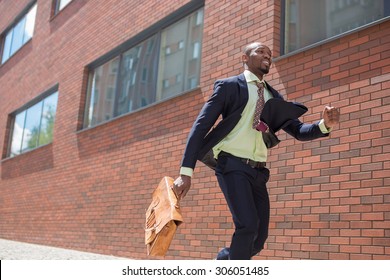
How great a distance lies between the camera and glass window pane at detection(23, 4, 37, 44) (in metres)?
15.0

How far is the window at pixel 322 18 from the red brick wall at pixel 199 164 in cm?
18

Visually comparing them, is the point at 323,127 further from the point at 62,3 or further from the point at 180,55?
the point at 62,3

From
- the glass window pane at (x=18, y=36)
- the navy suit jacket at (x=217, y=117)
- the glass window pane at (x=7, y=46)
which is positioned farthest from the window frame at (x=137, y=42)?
the glass window pane at (x=7, y=46)

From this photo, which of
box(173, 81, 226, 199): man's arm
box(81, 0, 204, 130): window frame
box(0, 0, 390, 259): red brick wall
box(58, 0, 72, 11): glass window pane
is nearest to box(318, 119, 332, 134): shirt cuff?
box(173, 81, 226, 199): man's arm

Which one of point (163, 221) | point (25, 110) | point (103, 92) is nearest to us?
point (163, 221)

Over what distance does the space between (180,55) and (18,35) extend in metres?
9.95

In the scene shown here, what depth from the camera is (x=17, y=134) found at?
585 inches

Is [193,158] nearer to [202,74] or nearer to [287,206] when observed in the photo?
[287,206]

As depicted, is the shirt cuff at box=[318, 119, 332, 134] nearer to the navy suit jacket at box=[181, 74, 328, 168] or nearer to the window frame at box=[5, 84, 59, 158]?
the navy suit jacket at box=[181, 74, 328, 168]

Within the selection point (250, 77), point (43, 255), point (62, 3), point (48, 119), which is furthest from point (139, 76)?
point (250, 77)

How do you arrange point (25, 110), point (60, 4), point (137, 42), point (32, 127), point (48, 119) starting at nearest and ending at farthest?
point (137, 42) < point (48, 119) < point (60, 4) < point (32, 127) < point (25, 110)

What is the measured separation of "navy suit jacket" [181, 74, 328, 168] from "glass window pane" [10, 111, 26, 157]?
1183cm

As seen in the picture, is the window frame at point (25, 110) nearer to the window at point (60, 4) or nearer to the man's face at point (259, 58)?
the window at point (60, 4)

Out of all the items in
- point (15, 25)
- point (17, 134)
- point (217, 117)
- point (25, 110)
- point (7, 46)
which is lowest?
point (217, 117)
